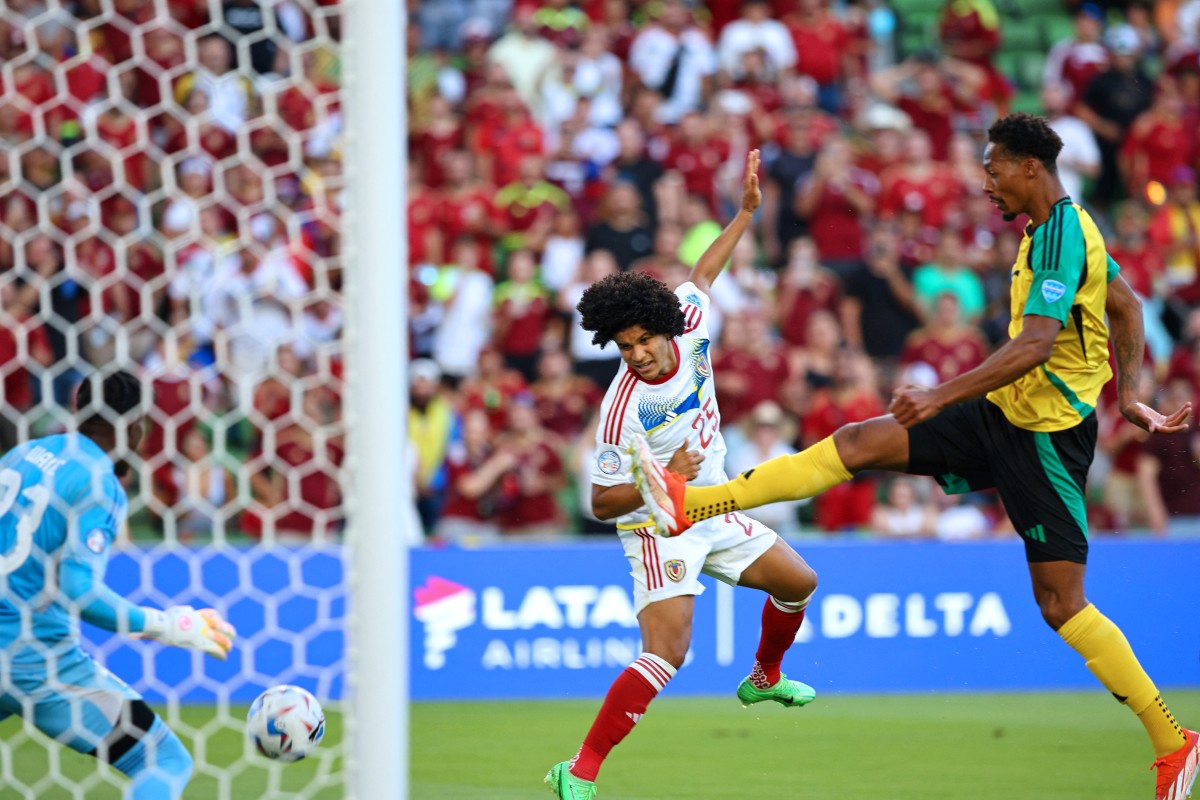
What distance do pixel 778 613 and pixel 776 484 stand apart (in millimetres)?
956

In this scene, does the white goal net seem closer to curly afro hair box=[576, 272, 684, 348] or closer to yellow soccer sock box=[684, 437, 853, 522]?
curly afro hair box=[576, 272, 684, 348]

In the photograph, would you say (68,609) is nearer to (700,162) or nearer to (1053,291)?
(1053,291)

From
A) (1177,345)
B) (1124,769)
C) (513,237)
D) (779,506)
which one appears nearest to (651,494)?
(1124,769)

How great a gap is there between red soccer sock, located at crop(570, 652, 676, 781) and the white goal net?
0.95m

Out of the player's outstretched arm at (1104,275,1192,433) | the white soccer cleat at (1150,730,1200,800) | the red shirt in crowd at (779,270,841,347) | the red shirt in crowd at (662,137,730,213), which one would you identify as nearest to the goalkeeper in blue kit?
the white soccer cleat at (1150,730,1200,800)

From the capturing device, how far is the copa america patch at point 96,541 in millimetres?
4859

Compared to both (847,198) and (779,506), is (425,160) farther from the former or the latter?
(779,506)

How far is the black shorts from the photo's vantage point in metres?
5.66

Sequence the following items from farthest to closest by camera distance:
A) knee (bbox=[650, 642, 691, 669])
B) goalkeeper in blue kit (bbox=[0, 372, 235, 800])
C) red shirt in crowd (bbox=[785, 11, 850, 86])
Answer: red shirt in crowd (bbox=[785, 11, 850, 86])
knee (bbox=[650, 642, 691, 669])
goalkeeper in blue kit (bbox=[0, 372, 235, 800])

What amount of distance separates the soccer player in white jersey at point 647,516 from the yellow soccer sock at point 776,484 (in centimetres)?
12

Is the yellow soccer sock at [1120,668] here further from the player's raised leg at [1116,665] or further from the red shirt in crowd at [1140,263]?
the red shirt in crowd at [1140,263]

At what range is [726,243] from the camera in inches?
261

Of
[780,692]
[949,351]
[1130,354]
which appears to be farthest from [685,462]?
[949,351]

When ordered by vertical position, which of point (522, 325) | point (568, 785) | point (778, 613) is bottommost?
point (568, 785)
